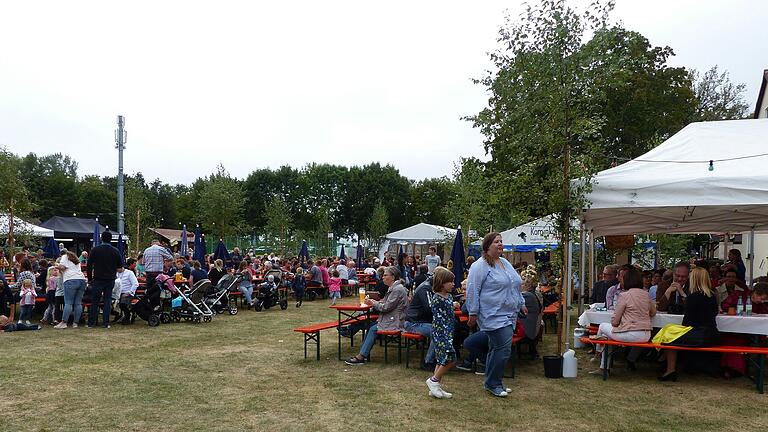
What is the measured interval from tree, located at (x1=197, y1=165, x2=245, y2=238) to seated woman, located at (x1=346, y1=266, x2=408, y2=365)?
27920 mm

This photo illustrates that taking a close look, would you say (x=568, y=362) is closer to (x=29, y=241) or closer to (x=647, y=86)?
(x=29, y=241)

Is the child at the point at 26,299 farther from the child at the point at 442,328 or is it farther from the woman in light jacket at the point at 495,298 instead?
the woman in light jacket at the point at 495,298

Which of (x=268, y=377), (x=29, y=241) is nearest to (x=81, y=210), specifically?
(x=29, y=241)

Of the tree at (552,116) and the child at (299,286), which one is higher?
the tree at (552,116)

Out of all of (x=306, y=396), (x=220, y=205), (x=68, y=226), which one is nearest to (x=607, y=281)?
(x=306, y=396)

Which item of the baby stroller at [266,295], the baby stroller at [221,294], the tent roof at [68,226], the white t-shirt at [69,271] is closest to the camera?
the white t-shirt at [69,271]

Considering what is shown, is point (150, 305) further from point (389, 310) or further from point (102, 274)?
point (389, 310)

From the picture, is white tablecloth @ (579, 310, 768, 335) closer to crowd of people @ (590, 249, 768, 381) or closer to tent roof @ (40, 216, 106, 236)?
crowd of people @ (590, 249, 768, 381)

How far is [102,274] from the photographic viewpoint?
10258 mm

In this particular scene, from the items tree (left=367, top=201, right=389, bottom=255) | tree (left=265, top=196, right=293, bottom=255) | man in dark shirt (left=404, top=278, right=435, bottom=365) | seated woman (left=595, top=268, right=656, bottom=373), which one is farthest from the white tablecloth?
tree (left=367, top=201, right=389, bottom=255)

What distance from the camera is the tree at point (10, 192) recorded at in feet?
59.0

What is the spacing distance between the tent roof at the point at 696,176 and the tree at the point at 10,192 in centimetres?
1784

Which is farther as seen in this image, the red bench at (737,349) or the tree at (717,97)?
the tree at (717,97)

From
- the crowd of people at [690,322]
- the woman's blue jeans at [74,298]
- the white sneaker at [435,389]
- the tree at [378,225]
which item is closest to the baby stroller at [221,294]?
the woman's blue jeans at [74,298]
